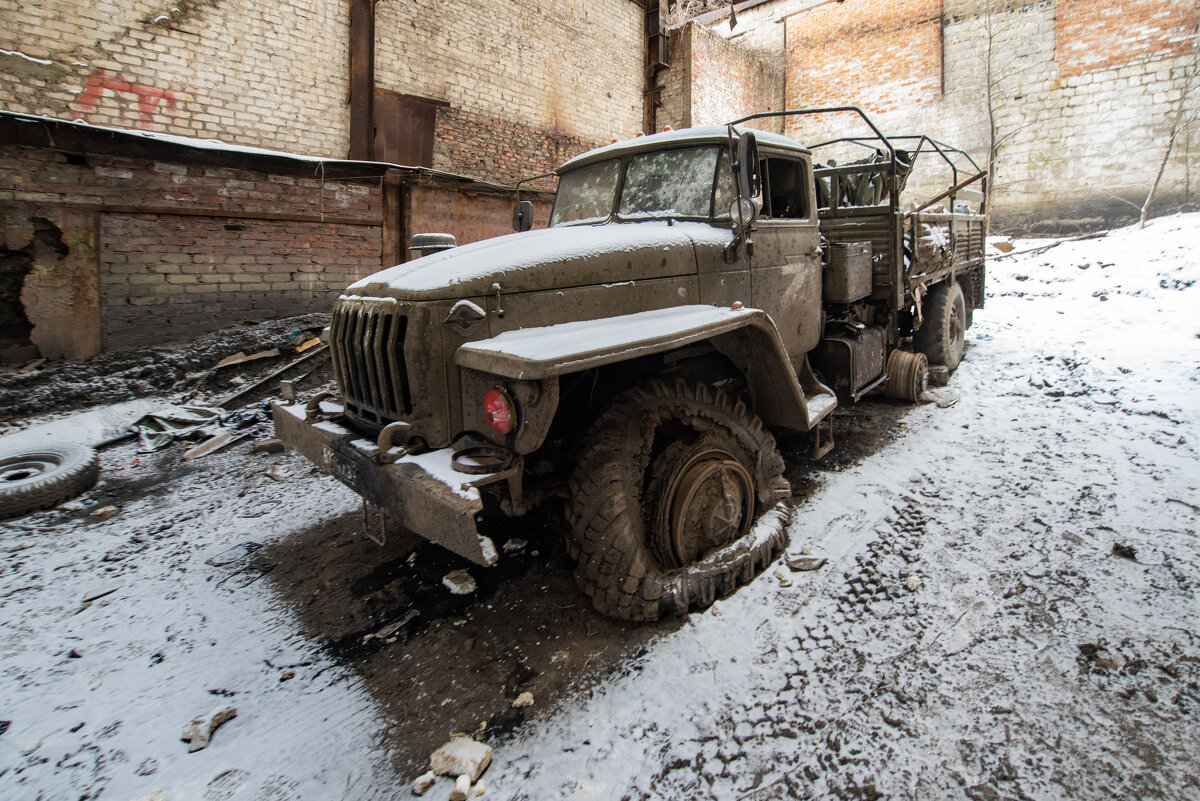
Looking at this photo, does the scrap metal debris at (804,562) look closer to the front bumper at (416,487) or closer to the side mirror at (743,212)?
the front bumper at (416,487)

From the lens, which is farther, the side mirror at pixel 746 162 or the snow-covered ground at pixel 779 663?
the side mirror at pixel 746 162

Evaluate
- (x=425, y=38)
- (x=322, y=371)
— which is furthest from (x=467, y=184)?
(x=322, y=371)

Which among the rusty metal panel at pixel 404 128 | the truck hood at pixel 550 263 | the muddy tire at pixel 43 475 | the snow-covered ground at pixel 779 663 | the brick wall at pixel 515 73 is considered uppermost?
the brick wall at pixel 515 73

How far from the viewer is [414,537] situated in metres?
3.54

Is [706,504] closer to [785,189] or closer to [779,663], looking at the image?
[779,663]

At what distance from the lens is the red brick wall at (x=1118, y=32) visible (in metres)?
12.1

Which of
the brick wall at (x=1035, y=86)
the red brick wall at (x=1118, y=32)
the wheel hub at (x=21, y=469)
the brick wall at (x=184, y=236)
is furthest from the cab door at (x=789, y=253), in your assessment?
the red brick wall at (x=1118, y=32)

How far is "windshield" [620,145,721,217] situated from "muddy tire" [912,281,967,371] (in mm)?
4308

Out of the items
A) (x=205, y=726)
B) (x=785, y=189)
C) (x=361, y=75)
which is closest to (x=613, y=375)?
(x=785, y=189)

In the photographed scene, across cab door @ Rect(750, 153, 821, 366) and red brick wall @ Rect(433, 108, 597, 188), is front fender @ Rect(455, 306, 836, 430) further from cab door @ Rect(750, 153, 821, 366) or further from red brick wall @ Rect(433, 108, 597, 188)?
red brick wall @ Rect(433, 108, 597, 188)

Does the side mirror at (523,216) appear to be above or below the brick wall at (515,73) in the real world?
below

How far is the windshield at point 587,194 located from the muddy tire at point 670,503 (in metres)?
1.45

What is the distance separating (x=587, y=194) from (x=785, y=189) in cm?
135

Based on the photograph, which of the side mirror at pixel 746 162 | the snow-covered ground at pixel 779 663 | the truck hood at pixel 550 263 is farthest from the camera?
the side mirror at pixel 746 162
